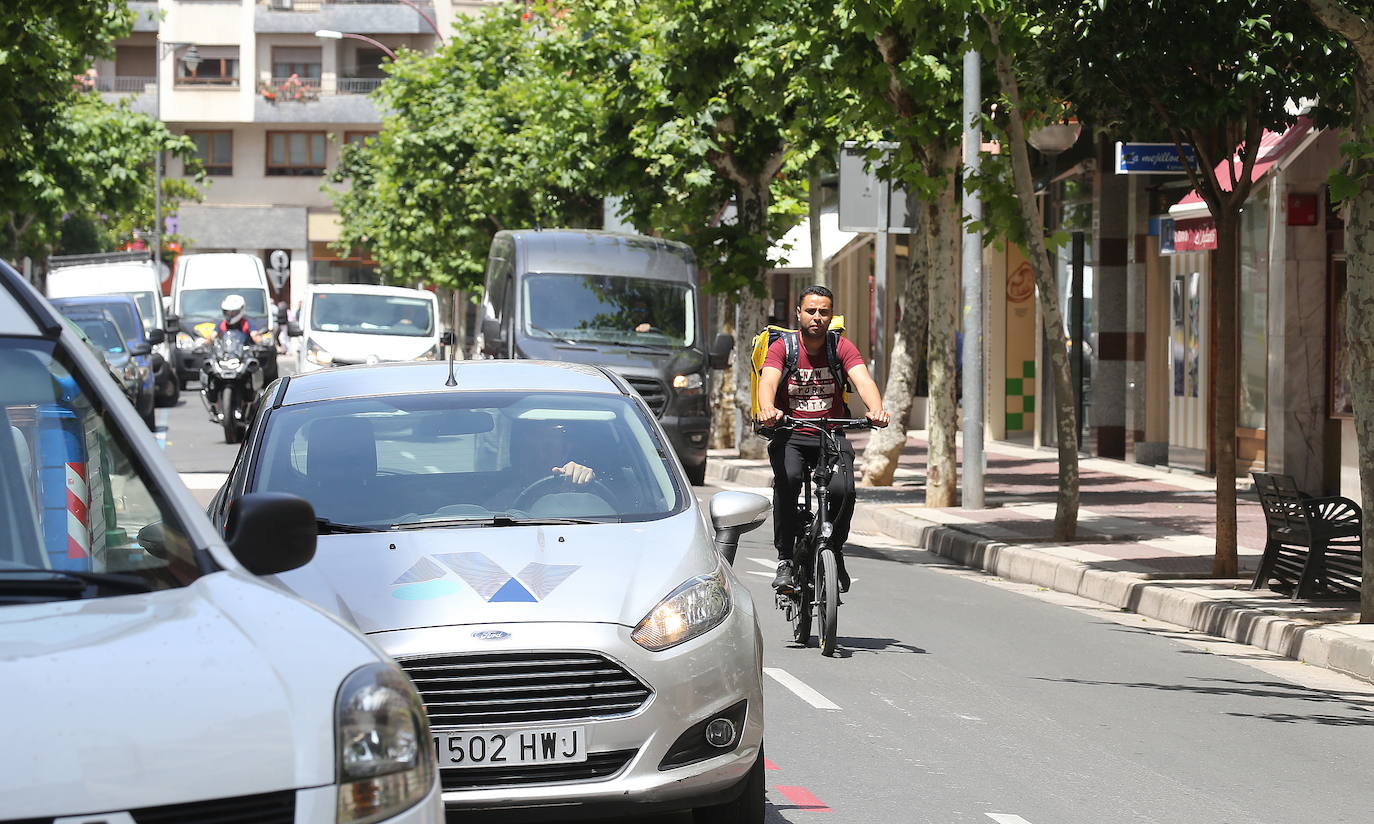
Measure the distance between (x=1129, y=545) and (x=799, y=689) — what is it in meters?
7.29

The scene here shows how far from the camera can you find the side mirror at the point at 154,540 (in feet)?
13.8

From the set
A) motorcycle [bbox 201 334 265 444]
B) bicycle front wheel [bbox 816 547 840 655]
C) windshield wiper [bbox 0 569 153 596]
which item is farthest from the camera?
motorcycle [bbox 201 334 265 444]

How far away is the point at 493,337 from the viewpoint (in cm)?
2206

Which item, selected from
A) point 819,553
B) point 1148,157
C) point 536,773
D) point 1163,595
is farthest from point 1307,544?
point 536,773

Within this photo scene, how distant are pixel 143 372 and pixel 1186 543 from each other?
18648mm

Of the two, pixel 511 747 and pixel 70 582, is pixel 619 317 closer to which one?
pixel 511 747

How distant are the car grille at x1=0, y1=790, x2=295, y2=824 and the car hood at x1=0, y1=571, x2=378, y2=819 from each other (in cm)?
2

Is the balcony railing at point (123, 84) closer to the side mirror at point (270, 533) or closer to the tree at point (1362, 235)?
the tree at point (1362, 235)

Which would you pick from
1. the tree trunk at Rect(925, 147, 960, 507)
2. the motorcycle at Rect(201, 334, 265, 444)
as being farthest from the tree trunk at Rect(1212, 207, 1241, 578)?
the motorcycle at Rect(201, 334, 265, 444)

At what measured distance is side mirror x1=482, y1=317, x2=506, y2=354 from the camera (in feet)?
72.2

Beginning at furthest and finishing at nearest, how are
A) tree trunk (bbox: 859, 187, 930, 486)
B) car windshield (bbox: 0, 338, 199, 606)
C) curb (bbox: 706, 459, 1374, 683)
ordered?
1. tree trunk (bbox: 859, 187, 930, 486)
2. curb (bbox: 706, 459, 1374, 683)
3. car windshield (bbox: 0, 338, 199, 606)

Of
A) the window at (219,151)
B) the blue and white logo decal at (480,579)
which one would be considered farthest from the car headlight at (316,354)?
the window at (219,151)

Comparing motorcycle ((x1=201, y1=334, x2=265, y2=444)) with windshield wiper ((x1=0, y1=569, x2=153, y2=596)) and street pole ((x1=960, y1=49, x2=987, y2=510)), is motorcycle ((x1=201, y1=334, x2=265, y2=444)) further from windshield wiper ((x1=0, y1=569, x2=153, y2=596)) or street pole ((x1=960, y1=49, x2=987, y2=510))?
windshield wiper ((x1=0, y1=569, x2=153, y2=596))

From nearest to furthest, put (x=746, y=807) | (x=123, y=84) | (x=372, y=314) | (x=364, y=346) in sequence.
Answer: (x=746, y=807) → (x=364, y=346) → (x=372, y=314) → (x=123, y=84)
